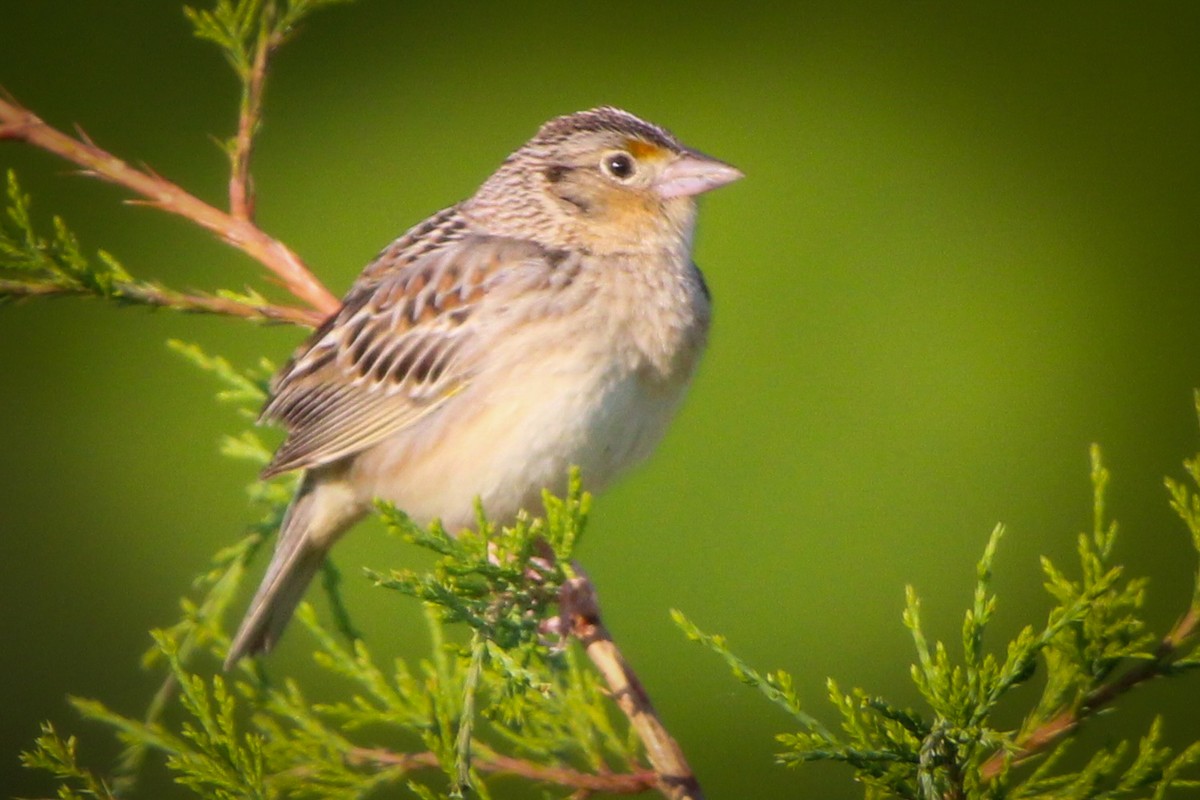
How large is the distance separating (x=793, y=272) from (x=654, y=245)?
783 millimetres

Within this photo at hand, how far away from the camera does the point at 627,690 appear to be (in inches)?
48.6

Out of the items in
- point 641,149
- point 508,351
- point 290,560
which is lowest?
point 290,560

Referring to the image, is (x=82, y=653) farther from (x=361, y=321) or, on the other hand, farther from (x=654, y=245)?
(x=654, y=245)

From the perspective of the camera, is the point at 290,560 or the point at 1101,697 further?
the point at 290,560

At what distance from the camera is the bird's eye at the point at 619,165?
1.73 meters

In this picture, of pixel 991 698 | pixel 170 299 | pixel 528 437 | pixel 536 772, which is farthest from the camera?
pixel 528 437

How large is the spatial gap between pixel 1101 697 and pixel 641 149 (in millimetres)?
884

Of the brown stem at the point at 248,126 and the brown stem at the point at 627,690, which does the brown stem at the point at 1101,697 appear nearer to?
the brown stem at the point at 627,690

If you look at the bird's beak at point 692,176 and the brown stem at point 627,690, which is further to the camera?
the bird's beak at point 692,176

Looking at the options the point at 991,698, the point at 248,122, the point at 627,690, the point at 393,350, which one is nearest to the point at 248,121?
the point at 248,122

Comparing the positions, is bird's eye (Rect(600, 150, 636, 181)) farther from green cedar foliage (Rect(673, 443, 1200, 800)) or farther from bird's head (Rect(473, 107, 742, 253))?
green cedar foliage (Rect(673, 443, 1200, 800))

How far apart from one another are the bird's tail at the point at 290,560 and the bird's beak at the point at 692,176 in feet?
1.64

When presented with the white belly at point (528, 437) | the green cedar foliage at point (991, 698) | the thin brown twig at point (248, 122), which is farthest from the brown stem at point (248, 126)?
the green cedar foliage at point (991, 698)

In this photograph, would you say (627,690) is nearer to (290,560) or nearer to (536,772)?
(536,772)
